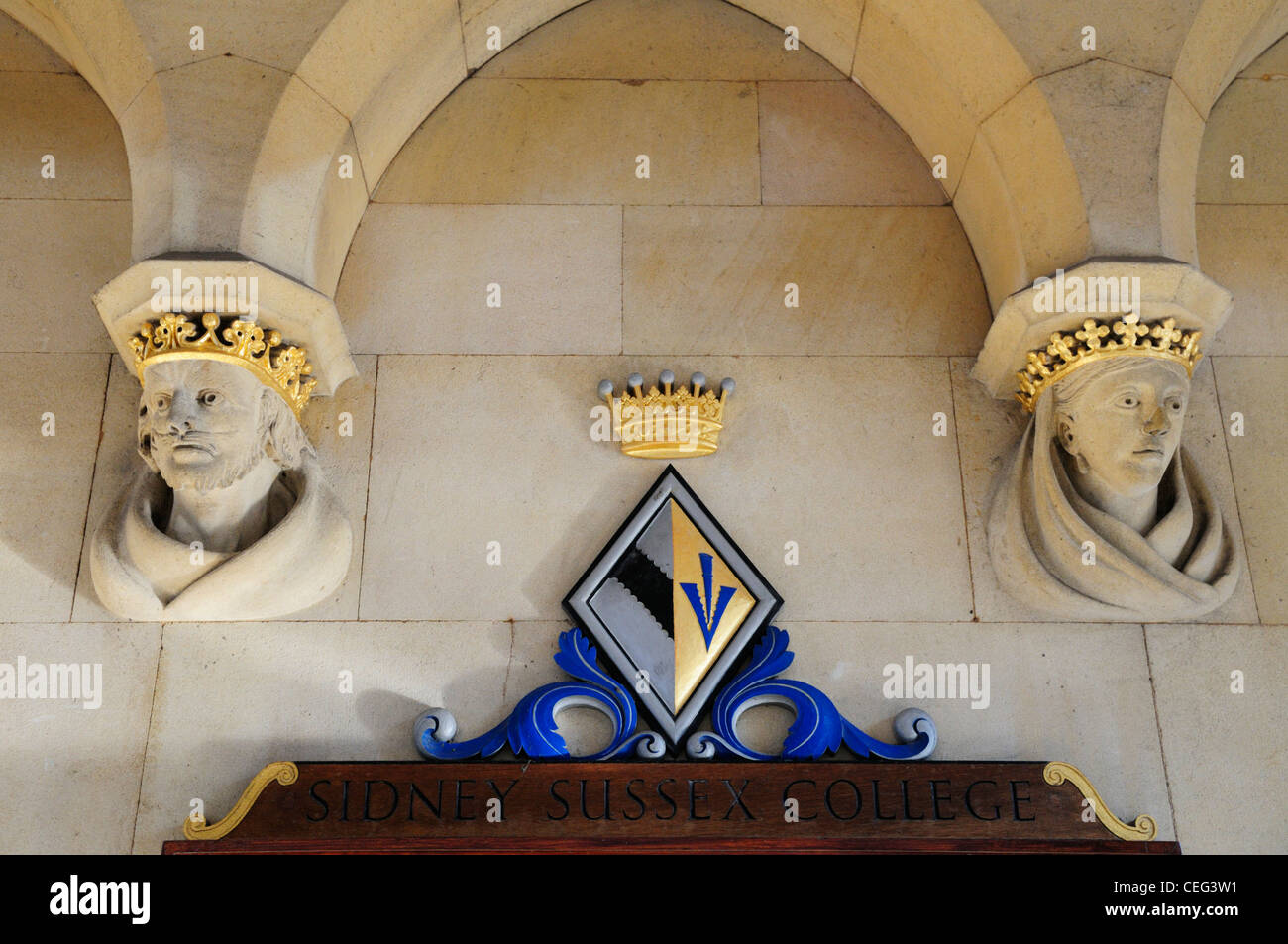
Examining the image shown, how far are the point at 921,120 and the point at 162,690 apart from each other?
270cm

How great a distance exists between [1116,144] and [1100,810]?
5.70 ft

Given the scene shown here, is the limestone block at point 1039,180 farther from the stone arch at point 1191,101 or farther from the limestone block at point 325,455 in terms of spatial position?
the limestone block at point 325,455

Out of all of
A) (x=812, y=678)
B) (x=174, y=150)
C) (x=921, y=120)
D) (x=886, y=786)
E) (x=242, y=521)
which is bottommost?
(x=886, y=786)

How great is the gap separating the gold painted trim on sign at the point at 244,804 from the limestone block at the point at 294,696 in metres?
0.05

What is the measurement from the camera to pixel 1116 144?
3434 millimetres

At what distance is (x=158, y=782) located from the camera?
315 centimetres

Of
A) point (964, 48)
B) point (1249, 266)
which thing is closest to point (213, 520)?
point (964, 48)

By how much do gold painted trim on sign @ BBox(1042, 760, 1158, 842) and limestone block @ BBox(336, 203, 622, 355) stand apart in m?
1.64

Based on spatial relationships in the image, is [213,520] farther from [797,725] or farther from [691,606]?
[797,725]

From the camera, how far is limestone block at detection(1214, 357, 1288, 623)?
135 inches

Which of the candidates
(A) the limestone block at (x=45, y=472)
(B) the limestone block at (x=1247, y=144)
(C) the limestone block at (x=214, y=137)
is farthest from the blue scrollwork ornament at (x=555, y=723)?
(B) the limestone block at (x=1247, y=144)

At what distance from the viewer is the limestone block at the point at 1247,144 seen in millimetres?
3914

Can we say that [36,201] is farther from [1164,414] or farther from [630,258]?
[1164,414]
